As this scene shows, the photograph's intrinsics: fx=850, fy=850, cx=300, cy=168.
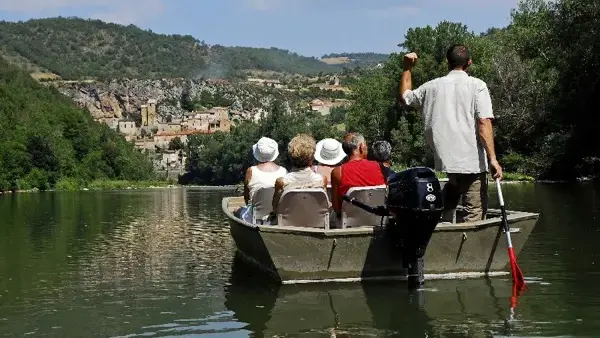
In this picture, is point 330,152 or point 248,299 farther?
point 330,152

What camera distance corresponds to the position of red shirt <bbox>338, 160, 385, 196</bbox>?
9.93 meters

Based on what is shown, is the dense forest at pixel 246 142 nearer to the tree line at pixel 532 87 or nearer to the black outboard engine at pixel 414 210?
the tree line at pixel 532 87

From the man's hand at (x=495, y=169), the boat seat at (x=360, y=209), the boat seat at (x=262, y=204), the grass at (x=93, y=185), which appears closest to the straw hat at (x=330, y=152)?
the boat seat at (x=262, y=204)

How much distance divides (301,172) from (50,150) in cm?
8069

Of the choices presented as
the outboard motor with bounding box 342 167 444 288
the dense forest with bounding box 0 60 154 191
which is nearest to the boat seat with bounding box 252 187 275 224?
the outboard motor with bounding box 342 167 444 288

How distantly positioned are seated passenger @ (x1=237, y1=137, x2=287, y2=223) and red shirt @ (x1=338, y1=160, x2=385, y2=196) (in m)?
1.62

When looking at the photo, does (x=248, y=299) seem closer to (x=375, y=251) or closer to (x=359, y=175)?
(x=375, y=251)

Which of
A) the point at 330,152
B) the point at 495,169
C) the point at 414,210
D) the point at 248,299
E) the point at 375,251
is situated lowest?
the point at 248,299

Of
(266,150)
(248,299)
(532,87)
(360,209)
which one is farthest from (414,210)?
(532,87)

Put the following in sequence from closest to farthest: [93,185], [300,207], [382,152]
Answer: [300,207] → [382,152] → [93,185]

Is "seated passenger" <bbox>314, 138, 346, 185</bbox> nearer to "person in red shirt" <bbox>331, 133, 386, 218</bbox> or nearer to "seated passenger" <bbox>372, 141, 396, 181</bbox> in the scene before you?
"seated passenger" <bbox>372, 141, 396, 181</bbox>

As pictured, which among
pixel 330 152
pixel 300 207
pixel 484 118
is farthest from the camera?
pixel 330 152

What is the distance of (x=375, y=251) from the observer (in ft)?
30.9

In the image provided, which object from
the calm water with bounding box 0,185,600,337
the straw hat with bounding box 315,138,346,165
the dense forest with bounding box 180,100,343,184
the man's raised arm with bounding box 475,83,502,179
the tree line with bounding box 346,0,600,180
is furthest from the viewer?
the dense forest with bounding box 180,100,343,184
